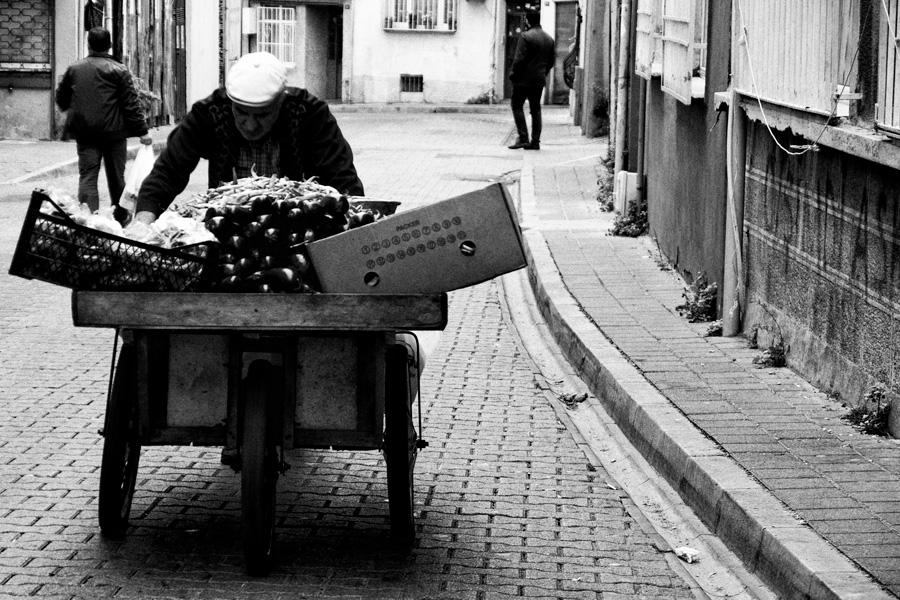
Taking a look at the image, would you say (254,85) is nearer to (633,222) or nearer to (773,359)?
(773,359)

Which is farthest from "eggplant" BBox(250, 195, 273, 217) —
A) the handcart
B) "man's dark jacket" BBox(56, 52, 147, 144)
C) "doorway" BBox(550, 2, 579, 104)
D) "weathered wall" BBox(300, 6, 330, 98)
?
"doorway" BBox(550, 2, 579, 104)

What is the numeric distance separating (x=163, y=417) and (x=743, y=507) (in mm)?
2116

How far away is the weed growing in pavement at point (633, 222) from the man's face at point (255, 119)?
309 inches

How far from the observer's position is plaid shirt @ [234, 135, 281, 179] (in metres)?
6.20

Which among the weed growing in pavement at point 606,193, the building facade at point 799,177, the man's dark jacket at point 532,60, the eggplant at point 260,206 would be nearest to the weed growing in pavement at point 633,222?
the weed growing in pavement at point 606,193

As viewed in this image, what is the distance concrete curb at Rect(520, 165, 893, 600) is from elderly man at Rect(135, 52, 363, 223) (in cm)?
178

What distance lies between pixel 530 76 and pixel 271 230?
20048 millimetres

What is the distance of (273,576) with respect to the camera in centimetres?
502

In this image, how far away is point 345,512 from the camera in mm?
5836

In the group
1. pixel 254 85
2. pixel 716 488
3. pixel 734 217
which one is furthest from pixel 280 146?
pixel 734 217

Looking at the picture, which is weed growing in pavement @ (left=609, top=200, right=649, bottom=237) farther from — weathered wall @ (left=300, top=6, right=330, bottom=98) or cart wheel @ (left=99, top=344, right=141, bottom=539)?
weathered wall @ (left=300, top=6, right=330, bottom=98)

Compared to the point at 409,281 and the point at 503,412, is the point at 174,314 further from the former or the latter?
the point at 503,412

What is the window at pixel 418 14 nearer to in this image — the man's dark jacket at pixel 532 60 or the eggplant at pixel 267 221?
the man's dark jacket at pixel 532 60

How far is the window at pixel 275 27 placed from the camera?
40.1 meters
